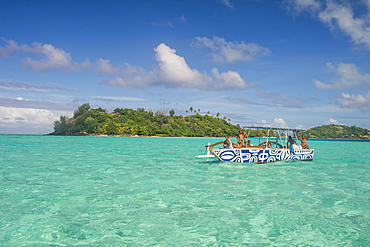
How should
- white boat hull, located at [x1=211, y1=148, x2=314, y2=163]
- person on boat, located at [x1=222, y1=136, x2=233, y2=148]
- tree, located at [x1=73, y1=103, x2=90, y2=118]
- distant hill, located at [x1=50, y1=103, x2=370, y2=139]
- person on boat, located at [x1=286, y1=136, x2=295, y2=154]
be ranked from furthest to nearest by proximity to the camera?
tree, located at [x1=73, y1=103, x2=90, y2=118] → distant hill, located at [x1=50, y1=103, x2=370, y2=139] → person on boat, located at [x1=286, y1=136, x2=295, y2=154] → person on boat, located at [x1=222, y1=136, x2=233, y2=148] → white boat hull, located at [x1=211, y1=148, x2=314, y2=163]

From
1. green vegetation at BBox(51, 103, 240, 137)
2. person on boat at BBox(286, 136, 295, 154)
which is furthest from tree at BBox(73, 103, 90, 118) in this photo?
person on boat at BBox(286, 136, 295, 154)

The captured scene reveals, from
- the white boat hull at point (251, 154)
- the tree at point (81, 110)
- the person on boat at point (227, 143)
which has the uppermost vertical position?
the tree at point (81, 110)

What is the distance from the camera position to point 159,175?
17.4m

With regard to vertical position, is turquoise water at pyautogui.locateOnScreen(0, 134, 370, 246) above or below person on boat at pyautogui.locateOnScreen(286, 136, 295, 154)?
Answer: below

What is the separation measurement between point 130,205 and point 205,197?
10.1ft

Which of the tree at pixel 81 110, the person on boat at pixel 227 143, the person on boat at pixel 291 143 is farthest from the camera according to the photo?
the tree at pixel 81 110

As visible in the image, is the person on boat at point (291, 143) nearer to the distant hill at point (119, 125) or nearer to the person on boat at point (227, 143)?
the person on boat at point (227, 143)

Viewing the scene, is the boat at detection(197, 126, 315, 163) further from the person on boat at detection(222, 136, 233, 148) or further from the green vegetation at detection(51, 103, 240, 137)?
the green vegetation at detection(51, 103, 240, 137)

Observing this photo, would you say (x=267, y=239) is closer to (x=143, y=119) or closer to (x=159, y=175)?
(x=159, y=175)

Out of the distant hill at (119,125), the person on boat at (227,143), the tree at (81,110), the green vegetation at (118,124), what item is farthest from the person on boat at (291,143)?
the tree at (81,110)

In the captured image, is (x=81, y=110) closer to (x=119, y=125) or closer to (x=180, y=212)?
(x=119, y=125)

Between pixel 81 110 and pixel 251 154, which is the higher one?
pixel 81 110

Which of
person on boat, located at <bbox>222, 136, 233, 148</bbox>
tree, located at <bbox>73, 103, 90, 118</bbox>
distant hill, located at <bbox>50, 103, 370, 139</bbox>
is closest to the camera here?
person on boat, located at <bbox>222, 136, 233, 148</bbox>

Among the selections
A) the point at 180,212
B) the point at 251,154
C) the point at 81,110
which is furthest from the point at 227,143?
the point at 81,110
